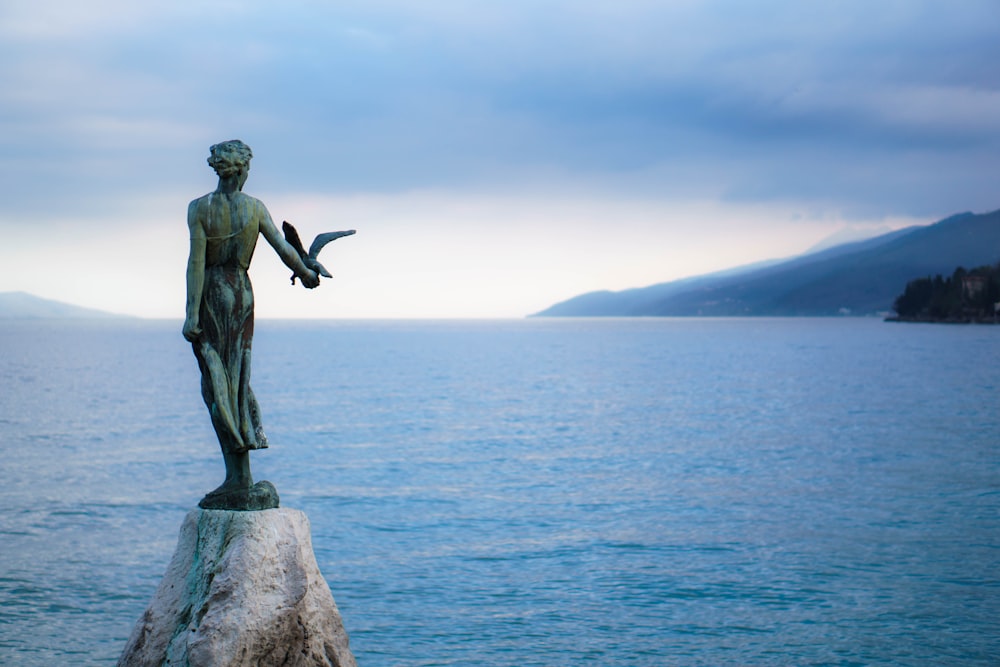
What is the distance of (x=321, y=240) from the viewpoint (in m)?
9.82

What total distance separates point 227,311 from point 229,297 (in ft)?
0.43

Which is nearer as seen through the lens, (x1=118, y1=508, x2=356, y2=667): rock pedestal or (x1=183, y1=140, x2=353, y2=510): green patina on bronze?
(x1=118, y1=508, x2=356, y2=667): rock pedestal

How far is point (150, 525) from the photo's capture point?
23.3 meters

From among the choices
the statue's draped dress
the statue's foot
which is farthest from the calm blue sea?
the statue's draped dress

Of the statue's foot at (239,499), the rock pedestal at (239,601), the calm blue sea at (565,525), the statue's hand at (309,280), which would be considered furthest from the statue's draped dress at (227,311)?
the calm blue sea at (565,525)

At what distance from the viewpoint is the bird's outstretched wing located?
9688 mm

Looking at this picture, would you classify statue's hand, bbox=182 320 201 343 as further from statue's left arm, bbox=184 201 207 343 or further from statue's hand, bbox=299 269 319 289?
statue's hand, bbox=299 269 319 289

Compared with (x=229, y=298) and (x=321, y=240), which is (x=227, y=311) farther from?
(x=321, y=240)

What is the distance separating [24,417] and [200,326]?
4296 cm

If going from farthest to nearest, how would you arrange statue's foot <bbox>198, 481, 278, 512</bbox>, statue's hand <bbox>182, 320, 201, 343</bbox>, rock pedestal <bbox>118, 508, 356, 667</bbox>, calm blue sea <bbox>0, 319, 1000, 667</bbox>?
calm blue sea <bbox>0, 319, 1000, 667</bbox>
statue's foot <bbox>198, 481, 278, 512</bbox>
statue's hand <bbox>182, 320, 201, 343</bbox>
rock pedestal <bbox>118, 508, 356, 667</bbox>

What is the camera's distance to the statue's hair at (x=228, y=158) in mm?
9352

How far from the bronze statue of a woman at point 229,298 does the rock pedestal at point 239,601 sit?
29 centimetres

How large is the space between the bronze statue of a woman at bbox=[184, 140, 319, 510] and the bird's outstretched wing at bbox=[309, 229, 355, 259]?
148 millimetres

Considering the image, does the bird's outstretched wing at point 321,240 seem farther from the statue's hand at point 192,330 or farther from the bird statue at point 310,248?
the statue's hand at point 192,330
